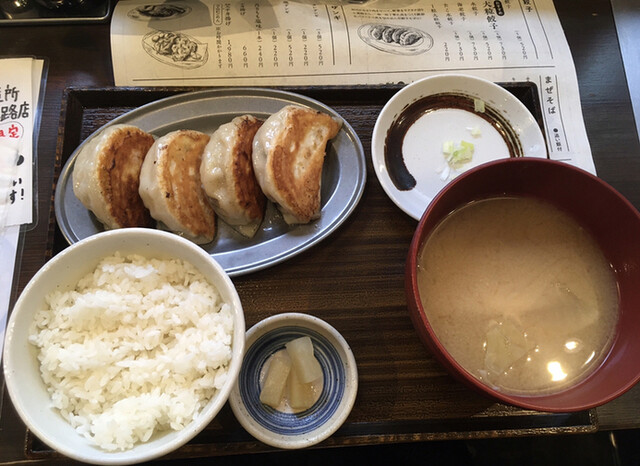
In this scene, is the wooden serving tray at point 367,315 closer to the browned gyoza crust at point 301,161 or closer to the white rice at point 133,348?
the browned gyoza crust at point 301,161

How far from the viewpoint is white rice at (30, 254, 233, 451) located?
1.03m

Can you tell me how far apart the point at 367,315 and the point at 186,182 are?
2.28 ft

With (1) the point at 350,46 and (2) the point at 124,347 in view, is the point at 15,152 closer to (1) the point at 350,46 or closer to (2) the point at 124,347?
(2) the point at 124,347

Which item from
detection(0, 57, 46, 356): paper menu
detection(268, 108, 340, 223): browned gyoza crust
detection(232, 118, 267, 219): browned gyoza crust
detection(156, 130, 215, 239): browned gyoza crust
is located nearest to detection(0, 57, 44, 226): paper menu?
detection(0, 57, 46, 356): paper menu

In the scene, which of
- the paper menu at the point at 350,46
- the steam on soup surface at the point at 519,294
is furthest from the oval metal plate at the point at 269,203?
the steam on soup surface at the point at 519,294

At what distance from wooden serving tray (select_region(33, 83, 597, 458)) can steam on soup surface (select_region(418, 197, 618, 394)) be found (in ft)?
0.82

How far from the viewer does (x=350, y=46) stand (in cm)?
188

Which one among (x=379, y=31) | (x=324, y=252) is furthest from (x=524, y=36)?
(x=324, y=252)

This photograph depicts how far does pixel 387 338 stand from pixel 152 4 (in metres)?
1.58

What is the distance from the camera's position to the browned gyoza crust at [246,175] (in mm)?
1446

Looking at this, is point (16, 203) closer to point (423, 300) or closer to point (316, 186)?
point (316, 186)

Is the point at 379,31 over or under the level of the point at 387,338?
over

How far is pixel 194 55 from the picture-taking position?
181 cm

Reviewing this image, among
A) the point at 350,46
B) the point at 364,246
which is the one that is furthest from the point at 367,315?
the point at 350,46
